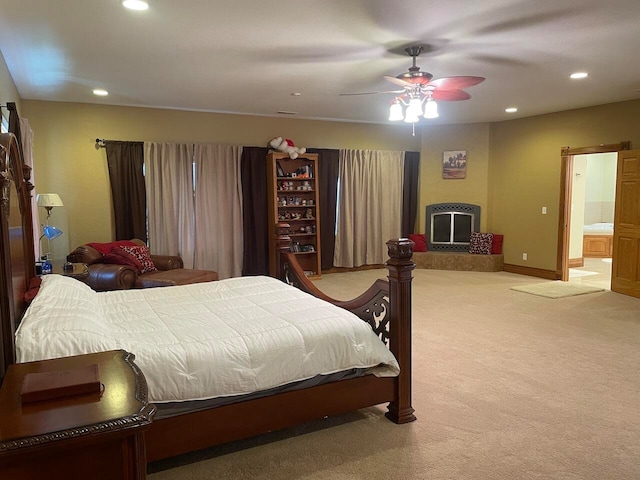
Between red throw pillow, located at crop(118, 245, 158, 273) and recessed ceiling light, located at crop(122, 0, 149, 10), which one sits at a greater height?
recessed ceiling light, located at crop(122, 0, 149, 10)

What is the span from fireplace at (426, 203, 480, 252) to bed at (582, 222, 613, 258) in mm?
3100

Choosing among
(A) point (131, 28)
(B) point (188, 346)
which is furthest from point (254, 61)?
(B) point (188, 346)

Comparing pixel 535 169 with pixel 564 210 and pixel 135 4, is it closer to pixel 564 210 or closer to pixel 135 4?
pixel 564 210

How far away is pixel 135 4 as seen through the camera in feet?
9.48

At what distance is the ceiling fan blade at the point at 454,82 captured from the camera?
3.88 m

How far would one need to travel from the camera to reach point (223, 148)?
22.8ft

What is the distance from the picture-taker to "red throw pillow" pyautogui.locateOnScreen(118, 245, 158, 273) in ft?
18.2

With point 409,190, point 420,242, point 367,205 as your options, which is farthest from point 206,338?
point 409,190

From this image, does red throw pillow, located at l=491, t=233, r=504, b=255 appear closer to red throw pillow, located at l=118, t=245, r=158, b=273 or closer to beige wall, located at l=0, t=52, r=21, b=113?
red throw pillow, located at l=118, t=245, r=158, b=273

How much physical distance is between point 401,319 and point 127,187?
15.9 feet

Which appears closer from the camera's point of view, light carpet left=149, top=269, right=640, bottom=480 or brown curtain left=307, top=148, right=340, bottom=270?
light carpet left=149, top=269, right=640, bottom=480

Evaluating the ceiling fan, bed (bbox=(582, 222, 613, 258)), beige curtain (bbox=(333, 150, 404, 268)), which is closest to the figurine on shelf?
beige curtain (bbox=(333, 150, 404, 268))

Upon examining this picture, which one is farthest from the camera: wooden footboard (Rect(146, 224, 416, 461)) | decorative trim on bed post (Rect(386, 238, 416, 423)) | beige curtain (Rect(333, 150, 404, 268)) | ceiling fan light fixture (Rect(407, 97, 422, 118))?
beige curtain (Rect(333, 150, 404, 268))

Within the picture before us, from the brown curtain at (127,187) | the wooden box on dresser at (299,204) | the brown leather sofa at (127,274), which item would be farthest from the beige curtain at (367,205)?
the brown curtain at (127,187)
